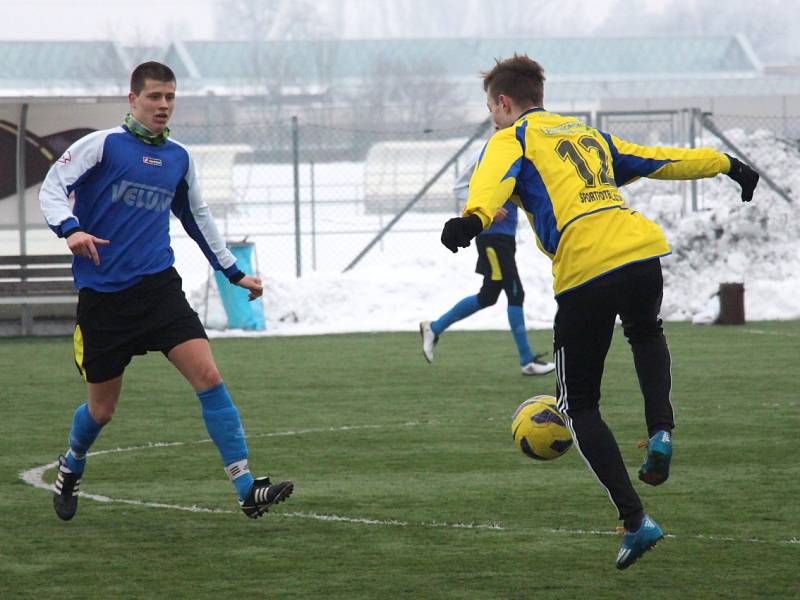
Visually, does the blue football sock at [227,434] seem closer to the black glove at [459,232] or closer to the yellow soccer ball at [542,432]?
the yellow soccer ball at [542,432]

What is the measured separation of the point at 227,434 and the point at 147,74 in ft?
5.28

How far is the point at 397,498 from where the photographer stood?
7211 millimetres

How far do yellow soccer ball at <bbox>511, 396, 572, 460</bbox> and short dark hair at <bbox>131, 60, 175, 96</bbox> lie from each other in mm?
2141

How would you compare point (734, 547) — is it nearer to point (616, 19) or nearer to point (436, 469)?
point (436, 469)

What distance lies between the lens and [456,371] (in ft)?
42.6

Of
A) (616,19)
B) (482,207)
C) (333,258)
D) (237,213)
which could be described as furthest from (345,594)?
(616,19)

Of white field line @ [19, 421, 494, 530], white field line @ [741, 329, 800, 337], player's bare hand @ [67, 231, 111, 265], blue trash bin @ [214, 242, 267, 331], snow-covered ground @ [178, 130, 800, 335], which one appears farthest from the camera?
snow-covered ground @ [178, 130, 800, 335]

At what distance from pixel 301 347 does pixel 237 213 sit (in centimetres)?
1617

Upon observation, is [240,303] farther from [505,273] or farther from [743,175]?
[743,175]

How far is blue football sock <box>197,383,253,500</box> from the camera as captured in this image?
648cm

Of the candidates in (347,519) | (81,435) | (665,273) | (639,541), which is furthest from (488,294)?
(665,273)

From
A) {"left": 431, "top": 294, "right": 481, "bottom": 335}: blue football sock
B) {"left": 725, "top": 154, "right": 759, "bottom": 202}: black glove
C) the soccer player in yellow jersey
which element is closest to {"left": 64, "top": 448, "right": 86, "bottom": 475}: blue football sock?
the soccer player in yellow jersey

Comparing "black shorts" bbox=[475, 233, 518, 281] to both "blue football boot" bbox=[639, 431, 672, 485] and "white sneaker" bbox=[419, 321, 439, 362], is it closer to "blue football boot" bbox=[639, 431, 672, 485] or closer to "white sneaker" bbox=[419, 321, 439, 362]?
"white sneaker" bbox=[419, 321, 439, 362]

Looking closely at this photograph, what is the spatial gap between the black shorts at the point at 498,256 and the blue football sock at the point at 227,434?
5.93 m
